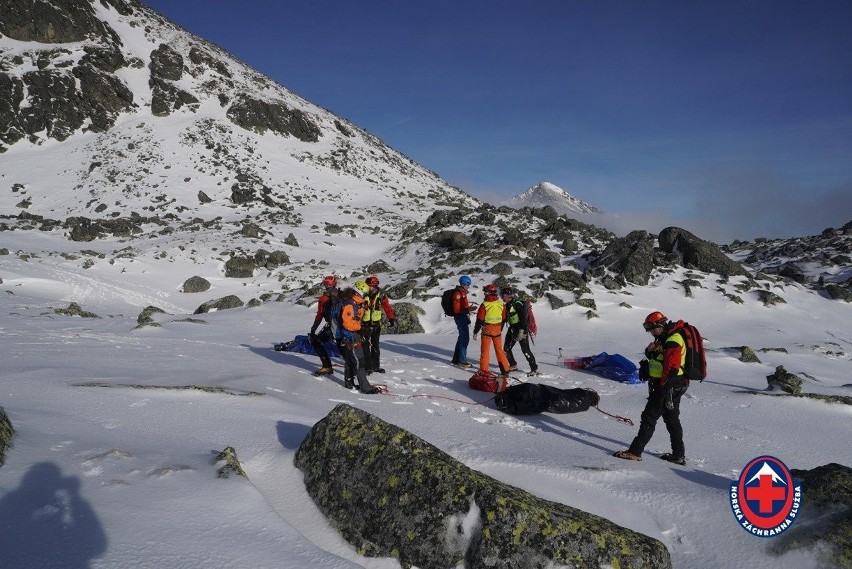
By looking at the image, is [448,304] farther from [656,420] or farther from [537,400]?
[656,420]

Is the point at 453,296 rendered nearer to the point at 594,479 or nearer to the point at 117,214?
the point at 594,479

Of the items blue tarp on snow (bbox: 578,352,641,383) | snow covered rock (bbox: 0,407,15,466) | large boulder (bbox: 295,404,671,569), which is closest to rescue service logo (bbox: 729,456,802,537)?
large boulder (bbox: 295,404,671,569)

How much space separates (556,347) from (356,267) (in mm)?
17409

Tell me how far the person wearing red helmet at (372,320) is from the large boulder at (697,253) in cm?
1858

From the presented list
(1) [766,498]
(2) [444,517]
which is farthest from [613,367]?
(2) [444,517]

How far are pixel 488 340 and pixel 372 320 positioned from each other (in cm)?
253

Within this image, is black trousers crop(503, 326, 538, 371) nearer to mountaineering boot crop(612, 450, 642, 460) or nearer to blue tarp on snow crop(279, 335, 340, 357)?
mountaineering boot crop(612, 450, 642, 460)

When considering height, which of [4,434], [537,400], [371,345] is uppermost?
[371,345]

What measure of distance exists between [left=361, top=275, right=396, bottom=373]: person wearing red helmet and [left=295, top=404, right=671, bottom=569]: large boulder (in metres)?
5.55

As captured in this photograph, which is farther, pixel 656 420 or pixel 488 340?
pixel 488 340

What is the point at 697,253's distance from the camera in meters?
22.6

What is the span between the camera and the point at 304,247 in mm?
32562

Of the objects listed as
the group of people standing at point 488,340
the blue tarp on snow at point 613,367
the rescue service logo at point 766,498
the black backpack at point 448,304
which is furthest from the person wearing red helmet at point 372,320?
the rescue service logo at point 766,498

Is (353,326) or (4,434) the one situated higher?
(353,326)
